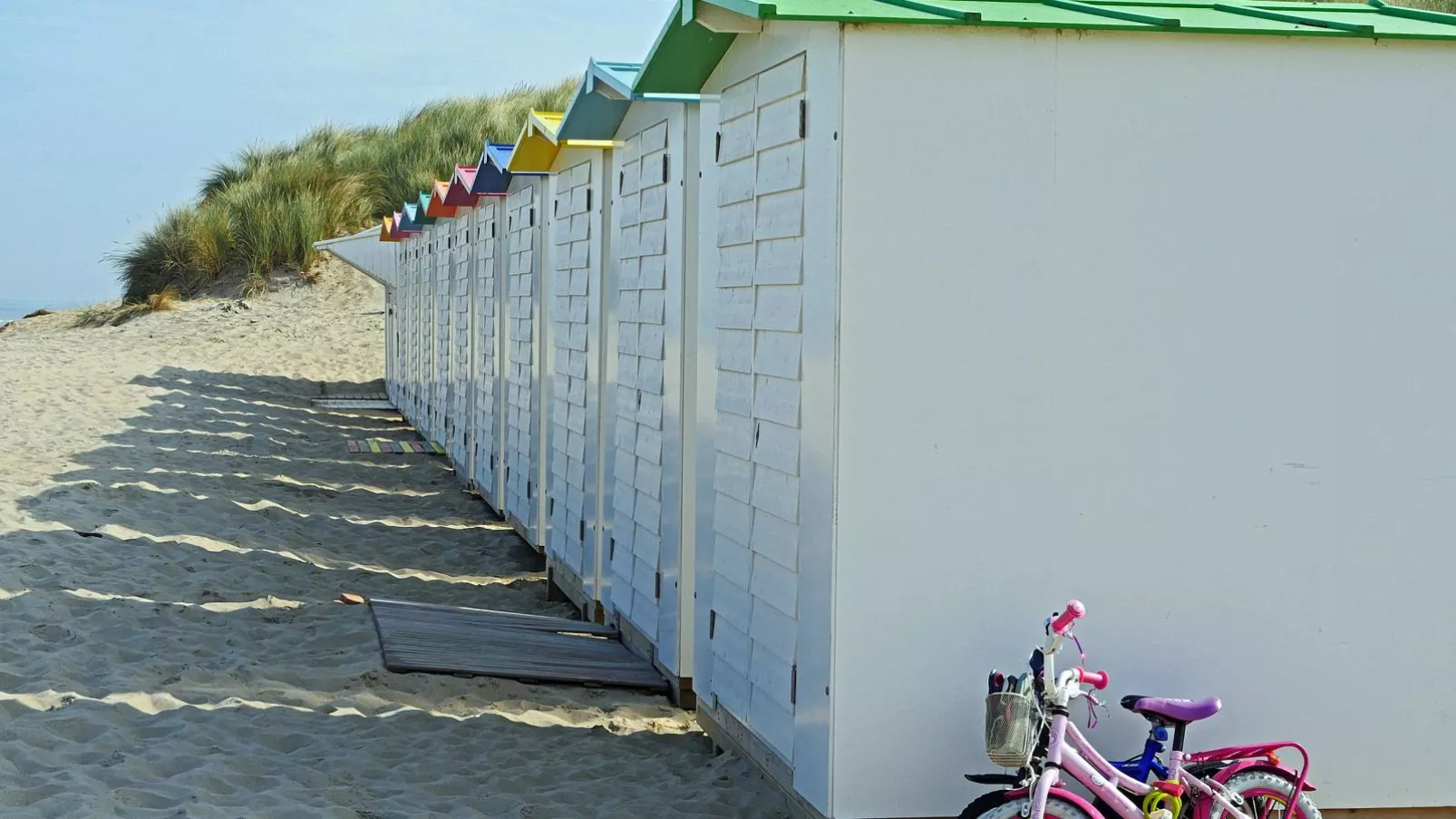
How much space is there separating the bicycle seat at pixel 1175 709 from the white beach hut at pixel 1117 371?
33cm

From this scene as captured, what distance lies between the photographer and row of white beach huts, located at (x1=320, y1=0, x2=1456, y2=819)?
409 centimetres

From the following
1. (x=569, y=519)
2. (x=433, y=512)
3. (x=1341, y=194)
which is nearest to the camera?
(x=1341, y=194)

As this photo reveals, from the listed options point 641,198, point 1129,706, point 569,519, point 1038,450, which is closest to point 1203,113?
point 1038,450

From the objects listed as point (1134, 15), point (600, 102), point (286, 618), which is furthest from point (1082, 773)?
point (286, 618)

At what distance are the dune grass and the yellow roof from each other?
2455cm

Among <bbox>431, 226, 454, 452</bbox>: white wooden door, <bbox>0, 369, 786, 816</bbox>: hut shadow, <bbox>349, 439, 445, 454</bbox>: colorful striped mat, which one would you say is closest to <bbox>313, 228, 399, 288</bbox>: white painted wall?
<bbox>349, 439, 445, 454</bbox>: colorful striped mat

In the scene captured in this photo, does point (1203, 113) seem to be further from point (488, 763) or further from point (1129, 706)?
point (488, 763)

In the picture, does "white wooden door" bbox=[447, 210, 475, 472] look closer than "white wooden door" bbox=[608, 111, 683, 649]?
No

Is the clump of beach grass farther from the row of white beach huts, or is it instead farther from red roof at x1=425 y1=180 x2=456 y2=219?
the row of white beach huts

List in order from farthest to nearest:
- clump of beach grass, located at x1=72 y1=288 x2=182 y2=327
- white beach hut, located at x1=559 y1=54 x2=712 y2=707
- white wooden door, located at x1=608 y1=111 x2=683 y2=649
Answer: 1. clump of beach grass, located at x1=72 y1=288 x2=182 y2=327
2. white wooden door, located at x1=608 y1=111 x2=683 y2=649
3. white beach hut, located at x1=559 y1=54 x2=712 y2=707

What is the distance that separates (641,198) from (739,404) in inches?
77.6

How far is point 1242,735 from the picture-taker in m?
4.35

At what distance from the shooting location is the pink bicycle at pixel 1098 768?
12.1 feet

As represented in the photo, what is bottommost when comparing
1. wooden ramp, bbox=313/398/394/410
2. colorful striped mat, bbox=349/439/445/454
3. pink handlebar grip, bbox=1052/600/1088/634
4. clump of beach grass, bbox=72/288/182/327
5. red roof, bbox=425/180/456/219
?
colorful striped mat, bbox=349/439/445/454
